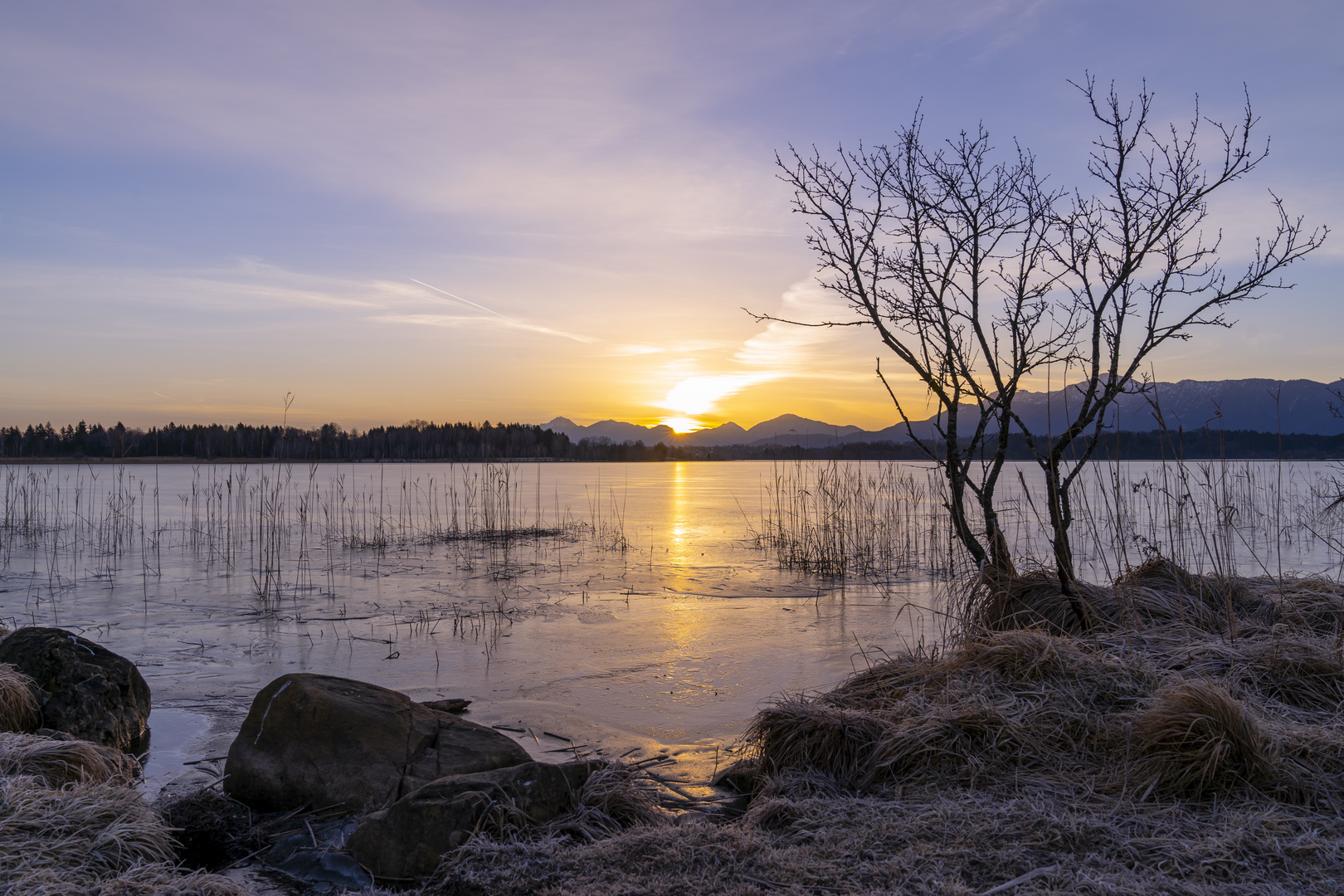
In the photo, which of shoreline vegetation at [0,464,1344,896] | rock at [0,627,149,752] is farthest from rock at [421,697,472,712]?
rock at [0,627,149,752]

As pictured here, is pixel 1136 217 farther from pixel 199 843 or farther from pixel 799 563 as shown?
pixel 799 563

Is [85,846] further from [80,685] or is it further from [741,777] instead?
[741,777]

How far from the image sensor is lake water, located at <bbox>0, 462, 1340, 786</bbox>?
239 inches

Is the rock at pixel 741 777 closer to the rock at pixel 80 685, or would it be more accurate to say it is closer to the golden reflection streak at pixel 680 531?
the rock at pixel 80 685

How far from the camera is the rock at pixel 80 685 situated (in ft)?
15.6

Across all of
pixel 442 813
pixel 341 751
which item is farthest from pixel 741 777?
pixel 341 751

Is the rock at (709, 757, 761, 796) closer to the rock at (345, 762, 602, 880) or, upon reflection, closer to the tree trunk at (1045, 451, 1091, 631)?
the rock at (345, 762, 602, 880)

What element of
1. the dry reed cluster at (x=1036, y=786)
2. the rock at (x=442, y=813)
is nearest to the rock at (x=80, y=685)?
the rock at (x=442, y=813)

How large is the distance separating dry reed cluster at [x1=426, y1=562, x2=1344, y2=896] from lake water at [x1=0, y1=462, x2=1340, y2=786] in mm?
1153

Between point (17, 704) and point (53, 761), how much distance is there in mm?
1170

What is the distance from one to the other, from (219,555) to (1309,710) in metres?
15.8

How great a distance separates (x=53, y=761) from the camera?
3730 mm

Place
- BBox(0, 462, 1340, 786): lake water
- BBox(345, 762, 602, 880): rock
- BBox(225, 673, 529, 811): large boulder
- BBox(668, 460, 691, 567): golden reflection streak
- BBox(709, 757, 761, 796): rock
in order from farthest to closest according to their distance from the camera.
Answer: BBox(668, 460, 691, 567): golden reflection streak
BBox(0, 462, 1340, 786): lake water
BBox(709, 757, 761, 796): rock
BBox(225, 673, 529, 811): large boulder
BBox(345, 762, 602, 880): rock

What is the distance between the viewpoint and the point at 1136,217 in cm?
514
